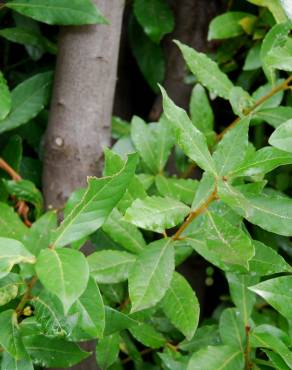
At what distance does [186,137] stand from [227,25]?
48cm

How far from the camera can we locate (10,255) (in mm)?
608

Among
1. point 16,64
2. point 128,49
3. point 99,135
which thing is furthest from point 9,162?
point 128,49

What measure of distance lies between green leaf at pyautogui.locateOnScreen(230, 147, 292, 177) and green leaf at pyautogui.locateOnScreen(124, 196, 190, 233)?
8 cm

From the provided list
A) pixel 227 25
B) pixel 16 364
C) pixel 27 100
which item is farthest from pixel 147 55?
pixel 16 364

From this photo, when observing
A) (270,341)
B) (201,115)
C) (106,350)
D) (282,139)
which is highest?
(282,139)

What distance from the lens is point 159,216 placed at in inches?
26.4

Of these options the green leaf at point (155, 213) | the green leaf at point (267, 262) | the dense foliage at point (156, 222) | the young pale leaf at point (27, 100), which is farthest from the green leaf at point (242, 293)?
the young pale leaf at point (27, 100)

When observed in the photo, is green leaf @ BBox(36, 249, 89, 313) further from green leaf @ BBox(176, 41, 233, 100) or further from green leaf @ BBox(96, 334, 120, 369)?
green leaf @ BBox(176, 41, 233, 100)

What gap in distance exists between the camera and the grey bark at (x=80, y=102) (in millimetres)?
983

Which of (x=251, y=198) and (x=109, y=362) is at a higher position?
(x=251, y=198)

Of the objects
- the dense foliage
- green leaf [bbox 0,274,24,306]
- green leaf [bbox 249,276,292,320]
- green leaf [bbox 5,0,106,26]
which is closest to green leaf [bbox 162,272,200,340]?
the dense foliage

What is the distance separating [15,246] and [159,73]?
673 mm

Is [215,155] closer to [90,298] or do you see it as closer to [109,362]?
[90,298]

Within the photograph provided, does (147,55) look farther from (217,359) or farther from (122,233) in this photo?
(217,359)
